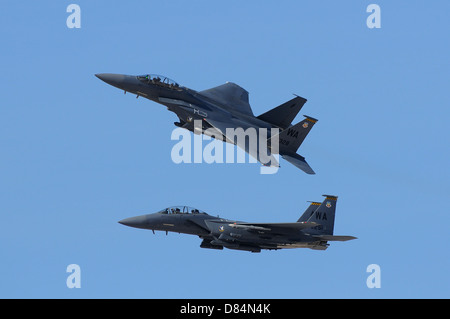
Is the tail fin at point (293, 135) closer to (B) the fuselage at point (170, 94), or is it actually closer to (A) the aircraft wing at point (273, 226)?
(B) the fuselage at point (170, 94)

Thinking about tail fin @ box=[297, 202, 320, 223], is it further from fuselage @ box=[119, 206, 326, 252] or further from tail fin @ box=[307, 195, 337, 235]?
fuselage @ box=[119, 206, 326, 252]

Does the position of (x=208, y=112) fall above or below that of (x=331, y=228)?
above

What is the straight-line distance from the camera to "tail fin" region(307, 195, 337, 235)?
2276 inches

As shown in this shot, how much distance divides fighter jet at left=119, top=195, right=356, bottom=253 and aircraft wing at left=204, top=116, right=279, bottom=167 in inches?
172

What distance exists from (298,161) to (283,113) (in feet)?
16.2

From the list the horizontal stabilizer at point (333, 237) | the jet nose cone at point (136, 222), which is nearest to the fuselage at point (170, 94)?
the jet nose cone at point (136, 222)

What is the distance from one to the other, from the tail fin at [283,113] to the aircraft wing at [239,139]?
7.12 feet

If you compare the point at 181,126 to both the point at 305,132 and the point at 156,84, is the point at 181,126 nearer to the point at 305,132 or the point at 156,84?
the point at 156,84

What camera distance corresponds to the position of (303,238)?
182 feet

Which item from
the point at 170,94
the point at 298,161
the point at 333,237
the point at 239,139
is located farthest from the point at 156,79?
the point at 333,237

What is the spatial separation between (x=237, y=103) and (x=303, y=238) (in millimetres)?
13357
